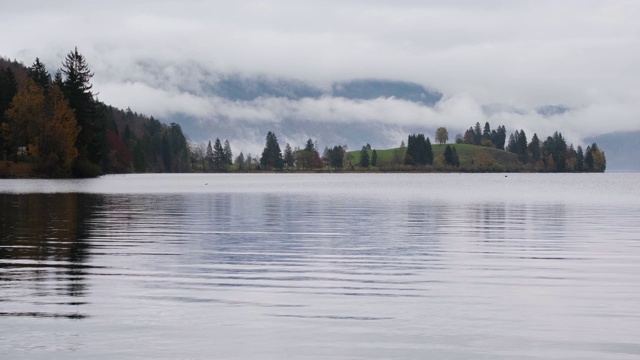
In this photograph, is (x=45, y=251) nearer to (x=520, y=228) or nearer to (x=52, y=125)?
(x=520, y=228)

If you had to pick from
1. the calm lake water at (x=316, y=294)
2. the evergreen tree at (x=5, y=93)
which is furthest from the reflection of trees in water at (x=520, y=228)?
the evergreen tree at (x=5, y=93)

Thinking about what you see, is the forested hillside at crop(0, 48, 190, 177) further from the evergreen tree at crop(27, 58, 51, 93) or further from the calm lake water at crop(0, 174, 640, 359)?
the calm lake water at crop(0, 174, 640, 359)

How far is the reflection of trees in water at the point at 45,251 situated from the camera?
24547 mm

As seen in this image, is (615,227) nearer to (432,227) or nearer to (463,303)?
(432,227)

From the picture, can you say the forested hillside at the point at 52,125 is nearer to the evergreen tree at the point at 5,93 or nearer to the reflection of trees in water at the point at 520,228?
the evergreen tree at the point at 5,93

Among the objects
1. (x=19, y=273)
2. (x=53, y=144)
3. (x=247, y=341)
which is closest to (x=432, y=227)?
(x=19, y=273)

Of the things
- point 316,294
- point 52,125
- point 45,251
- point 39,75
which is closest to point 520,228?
point 45,251

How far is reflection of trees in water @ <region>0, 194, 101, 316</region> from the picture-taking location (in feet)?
80.5

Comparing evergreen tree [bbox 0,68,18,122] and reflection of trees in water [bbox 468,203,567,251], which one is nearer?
reflection of trees in water [bbox 468,203,567,251]

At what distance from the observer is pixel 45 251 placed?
34.0 metres

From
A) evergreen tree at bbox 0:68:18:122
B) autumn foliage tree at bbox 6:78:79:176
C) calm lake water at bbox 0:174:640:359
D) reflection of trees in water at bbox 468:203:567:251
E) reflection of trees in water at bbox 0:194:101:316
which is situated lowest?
reflection of trees in water at bbox 468:203:567:251

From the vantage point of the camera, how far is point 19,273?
27031mm

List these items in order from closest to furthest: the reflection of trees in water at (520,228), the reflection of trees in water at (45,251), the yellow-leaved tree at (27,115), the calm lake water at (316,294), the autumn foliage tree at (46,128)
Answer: the calm lake water at (316,294) → the reflection of trees in water at (45,251) → the reflection of trees in water at (520,228) → the autumn foliage tree at (46,128) → the yellow-leaved tree at (27,115)

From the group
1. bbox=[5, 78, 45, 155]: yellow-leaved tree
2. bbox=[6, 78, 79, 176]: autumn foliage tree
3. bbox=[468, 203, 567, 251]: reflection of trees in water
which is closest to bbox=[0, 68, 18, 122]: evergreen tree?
bbox=[5, 78, 45, 155]: yellow-leaved tree
